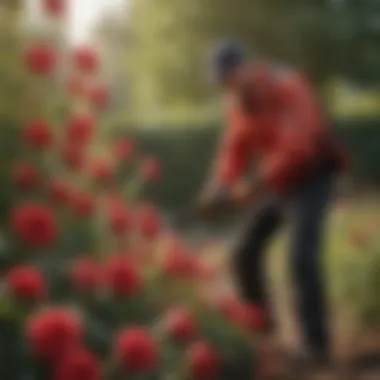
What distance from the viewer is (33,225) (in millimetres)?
1257

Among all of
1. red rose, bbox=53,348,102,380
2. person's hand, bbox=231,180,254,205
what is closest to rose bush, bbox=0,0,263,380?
red rose, bbox=53,348,102,380

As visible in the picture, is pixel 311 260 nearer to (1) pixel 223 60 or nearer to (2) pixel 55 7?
(1) pixel 223 60

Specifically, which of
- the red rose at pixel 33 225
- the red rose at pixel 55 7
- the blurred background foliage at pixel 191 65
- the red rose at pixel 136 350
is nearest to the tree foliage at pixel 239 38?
the blurred background foliage at pixel 191 65

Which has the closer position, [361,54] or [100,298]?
[100,298]

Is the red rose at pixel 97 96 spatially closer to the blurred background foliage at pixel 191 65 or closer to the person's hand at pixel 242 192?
the blurred background foliage at pixel 191 65

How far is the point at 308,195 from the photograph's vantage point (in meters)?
1.32

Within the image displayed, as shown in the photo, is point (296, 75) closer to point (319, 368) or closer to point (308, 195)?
point (308, 195)

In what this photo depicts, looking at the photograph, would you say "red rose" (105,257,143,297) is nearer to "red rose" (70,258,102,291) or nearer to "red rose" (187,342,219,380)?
"red rose" (70,258,102,291)

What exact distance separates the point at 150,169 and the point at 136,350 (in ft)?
0.85

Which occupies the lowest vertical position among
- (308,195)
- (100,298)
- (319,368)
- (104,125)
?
(319,368)

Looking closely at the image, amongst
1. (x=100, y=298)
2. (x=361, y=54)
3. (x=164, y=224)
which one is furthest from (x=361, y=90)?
(x=100, y=298)

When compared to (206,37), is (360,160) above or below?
below

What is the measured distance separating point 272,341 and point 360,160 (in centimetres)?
29

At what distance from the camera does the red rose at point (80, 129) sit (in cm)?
130
